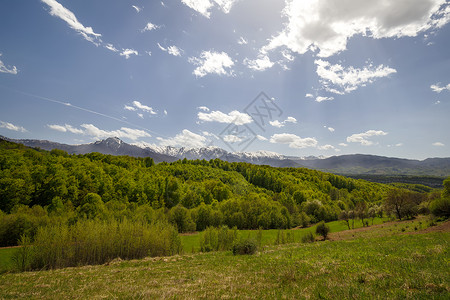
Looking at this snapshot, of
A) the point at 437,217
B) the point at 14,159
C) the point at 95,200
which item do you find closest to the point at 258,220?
the point at 437,217

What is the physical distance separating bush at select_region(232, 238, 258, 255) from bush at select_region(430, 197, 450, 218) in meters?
43.8

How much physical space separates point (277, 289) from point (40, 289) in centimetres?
1619

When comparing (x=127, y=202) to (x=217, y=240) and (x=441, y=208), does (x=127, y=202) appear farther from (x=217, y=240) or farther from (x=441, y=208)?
(x=441, y=208)

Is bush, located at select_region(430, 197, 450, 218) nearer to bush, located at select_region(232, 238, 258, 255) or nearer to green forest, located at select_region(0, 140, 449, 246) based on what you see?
green forest, located at select_region(0, 140, 449, 246)

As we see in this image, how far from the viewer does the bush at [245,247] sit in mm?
24859

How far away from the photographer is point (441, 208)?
41.9 meters

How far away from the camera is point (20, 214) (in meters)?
39.2

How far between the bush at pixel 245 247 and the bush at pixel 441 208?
4381 centimetres

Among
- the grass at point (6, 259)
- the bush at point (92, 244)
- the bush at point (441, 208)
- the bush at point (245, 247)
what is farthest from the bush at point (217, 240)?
the bush at point (441, 208)

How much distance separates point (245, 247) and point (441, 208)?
151ft

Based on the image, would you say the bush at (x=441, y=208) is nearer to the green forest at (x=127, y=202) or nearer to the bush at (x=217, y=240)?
the green forest at (x=127, y=202)

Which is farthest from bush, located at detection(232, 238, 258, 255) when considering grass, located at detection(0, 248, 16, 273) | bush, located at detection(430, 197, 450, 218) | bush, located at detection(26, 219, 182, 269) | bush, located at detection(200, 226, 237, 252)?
bush, located at detection(430, 197, 450, 218)

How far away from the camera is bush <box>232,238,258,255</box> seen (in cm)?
2486

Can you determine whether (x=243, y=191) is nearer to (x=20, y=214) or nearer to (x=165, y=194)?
A: (x=165, y=194)
